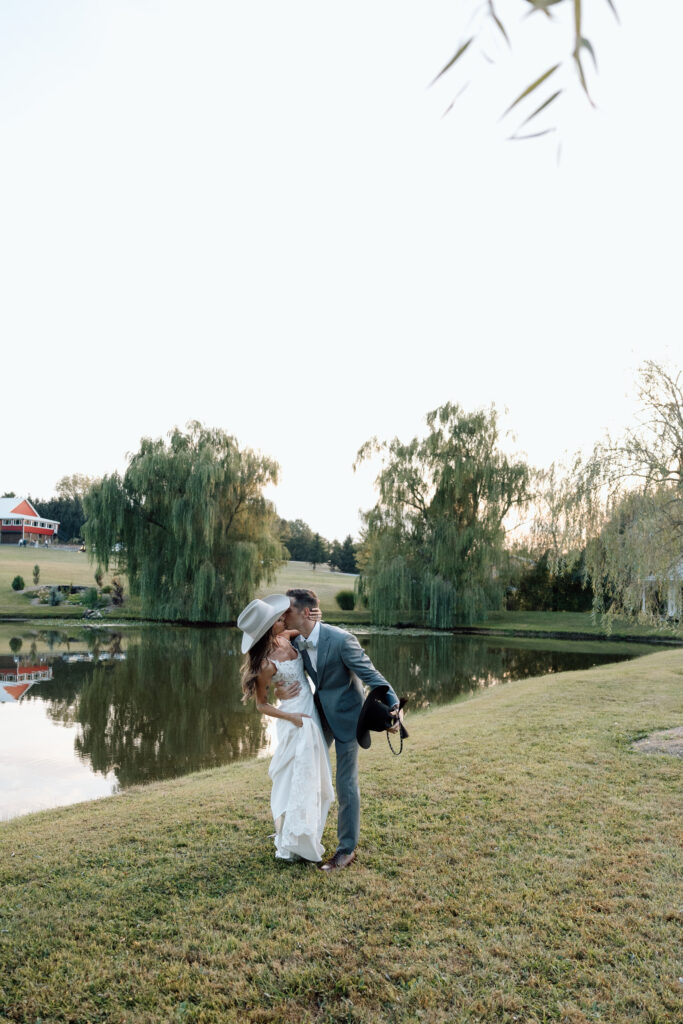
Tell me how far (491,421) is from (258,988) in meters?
27.4

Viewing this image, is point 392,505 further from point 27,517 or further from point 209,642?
point 27,517

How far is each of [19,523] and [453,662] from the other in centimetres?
5651

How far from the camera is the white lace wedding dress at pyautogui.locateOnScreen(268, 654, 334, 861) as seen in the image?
3771mm

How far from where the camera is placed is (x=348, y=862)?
152 inches

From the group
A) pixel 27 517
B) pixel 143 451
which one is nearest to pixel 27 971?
pixel 143 451

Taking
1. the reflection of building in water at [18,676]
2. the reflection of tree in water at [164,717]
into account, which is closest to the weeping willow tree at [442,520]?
the reflection of tree in water at [164,717]

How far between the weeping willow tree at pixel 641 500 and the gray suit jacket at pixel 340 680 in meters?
9.42

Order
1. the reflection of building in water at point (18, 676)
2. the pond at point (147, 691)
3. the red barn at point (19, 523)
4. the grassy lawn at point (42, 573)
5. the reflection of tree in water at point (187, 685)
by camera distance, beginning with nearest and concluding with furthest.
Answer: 1. the pond at point (147, 691)
2. the reflection of tree in water at point (187, 685)
3. the reflection of building in water at point (18, 676)
4. the grassy lawn at point (42, 573)
5. the red barn at point (19, 523)

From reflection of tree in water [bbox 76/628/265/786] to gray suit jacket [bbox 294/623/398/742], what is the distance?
15.4 feet

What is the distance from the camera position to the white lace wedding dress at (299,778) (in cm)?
377

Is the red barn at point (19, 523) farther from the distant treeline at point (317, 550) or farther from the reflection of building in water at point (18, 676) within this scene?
the reflection of building in water at point (18, 676)

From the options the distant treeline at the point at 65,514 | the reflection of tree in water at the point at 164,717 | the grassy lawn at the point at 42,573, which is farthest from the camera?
the distant treeline at the point at 65,514

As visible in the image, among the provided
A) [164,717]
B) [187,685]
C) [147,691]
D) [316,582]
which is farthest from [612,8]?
[316,582]

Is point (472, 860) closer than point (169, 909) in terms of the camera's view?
No
